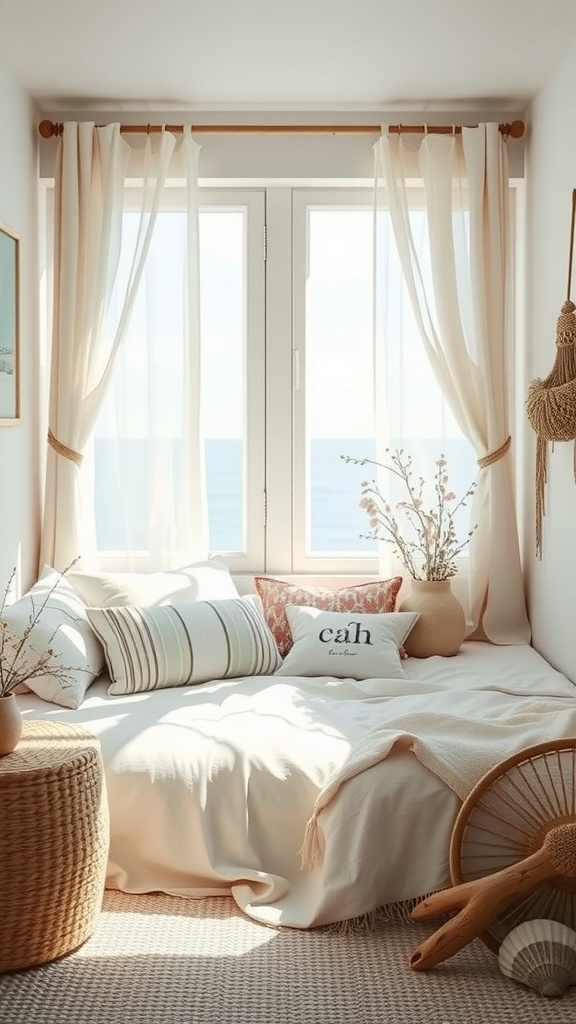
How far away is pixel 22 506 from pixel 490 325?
1866mm

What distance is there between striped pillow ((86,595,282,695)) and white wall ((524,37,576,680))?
3.30 ft

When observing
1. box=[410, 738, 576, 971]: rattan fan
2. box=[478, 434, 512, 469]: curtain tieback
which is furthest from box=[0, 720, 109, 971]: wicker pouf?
box=[478, 434, 512, 469]: curtain tieback

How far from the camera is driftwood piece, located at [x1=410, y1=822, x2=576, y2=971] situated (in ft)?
7.82

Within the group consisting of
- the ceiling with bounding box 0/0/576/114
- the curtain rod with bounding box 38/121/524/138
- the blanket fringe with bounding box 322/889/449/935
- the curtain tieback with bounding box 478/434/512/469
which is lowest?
the blanket fringe with bounding box 322/889/449/935

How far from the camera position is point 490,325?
4078 mm

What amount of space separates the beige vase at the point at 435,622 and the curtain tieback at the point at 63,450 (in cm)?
135

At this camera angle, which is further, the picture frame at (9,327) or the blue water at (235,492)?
the blue water at (235,492)

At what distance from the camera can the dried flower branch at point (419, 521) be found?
406 cm

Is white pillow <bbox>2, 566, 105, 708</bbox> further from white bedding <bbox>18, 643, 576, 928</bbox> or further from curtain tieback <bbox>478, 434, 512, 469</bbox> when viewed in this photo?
curtain tieback <bbox>478, 434, 512, 469</bbox>

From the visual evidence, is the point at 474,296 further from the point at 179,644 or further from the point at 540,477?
the point at 179,644

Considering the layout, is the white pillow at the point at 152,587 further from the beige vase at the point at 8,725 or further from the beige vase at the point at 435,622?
the beige vase at the point at 8,725

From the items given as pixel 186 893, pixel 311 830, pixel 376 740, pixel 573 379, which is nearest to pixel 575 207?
pixel 573 379

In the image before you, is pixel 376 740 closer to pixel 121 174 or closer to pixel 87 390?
pixel 87 390

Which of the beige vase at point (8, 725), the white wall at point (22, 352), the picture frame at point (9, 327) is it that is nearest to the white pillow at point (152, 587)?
the white wall at point (22, 352)
